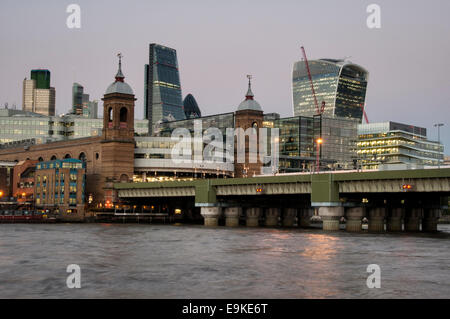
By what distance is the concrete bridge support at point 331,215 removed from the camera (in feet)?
344

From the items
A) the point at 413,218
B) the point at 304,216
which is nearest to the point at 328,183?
the point at 413,218

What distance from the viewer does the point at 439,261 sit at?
55344 millimetres

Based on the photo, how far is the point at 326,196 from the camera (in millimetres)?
103125

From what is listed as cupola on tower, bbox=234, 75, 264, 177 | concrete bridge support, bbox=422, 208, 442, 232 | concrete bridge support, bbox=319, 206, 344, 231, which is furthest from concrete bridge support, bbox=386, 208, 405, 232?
cupola on tower, bbox=234, 75, 264, 177

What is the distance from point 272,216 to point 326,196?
40.4 meters

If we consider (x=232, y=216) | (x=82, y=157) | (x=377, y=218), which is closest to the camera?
(x=377, y=218)

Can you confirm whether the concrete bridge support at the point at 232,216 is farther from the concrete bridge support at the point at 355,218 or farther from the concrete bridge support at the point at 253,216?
the concrete bridge support at the point at 355,218

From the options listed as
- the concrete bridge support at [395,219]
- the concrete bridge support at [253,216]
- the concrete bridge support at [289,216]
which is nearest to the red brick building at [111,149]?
the concrete bridge support at [253,216]

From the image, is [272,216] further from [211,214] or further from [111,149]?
[111,149]

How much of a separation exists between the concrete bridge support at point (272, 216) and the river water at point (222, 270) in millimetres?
67826

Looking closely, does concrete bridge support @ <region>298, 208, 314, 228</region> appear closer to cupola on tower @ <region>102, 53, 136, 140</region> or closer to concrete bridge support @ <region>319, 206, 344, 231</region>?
concrete bridge support @ <region>319, 206, 344, 231</region>

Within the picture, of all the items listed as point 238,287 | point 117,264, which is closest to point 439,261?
point 238,287

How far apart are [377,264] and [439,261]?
6913mm

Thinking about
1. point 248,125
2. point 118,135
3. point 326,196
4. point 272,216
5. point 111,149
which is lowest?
point 272,216
